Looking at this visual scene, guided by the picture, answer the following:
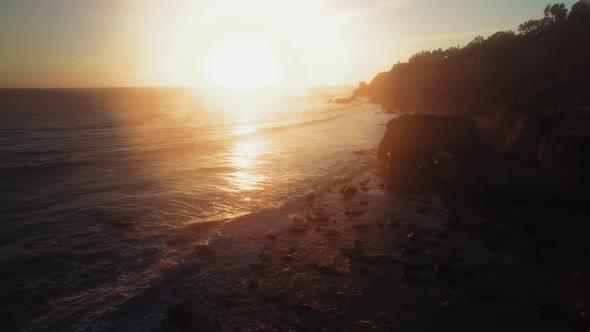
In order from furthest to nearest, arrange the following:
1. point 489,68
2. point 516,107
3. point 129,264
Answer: point 489,68 → point 516,107 → point 129,264

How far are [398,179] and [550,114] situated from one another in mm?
9981

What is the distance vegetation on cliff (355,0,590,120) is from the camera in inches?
1179

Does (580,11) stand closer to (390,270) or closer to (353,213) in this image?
(353,213)

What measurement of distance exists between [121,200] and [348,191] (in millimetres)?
15033

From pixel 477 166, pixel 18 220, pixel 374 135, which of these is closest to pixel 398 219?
pixel 477 166

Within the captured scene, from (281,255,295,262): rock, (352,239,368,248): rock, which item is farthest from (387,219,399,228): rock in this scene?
(281,255,295,262): rock

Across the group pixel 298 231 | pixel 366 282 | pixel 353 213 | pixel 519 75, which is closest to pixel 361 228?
pixel 353 213

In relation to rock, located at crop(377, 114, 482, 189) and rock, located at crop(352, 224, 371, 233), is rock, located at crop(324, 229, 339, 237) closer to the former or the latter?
rock, located at crop(352, 224, 371, 233)

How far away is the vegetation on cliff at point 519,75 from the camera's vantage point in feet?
98.2

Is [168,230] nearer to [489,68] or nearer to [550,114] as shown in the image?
[550,114]

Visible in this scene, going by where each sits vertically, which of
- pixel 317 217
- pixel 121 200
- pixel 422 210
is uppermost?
pixel 121 200

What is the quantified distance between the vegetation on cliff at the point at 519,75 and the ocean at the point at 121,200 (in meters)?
15.3

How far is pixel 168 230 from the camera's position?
17484 millimetres

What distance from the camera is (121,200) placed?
2172cm
